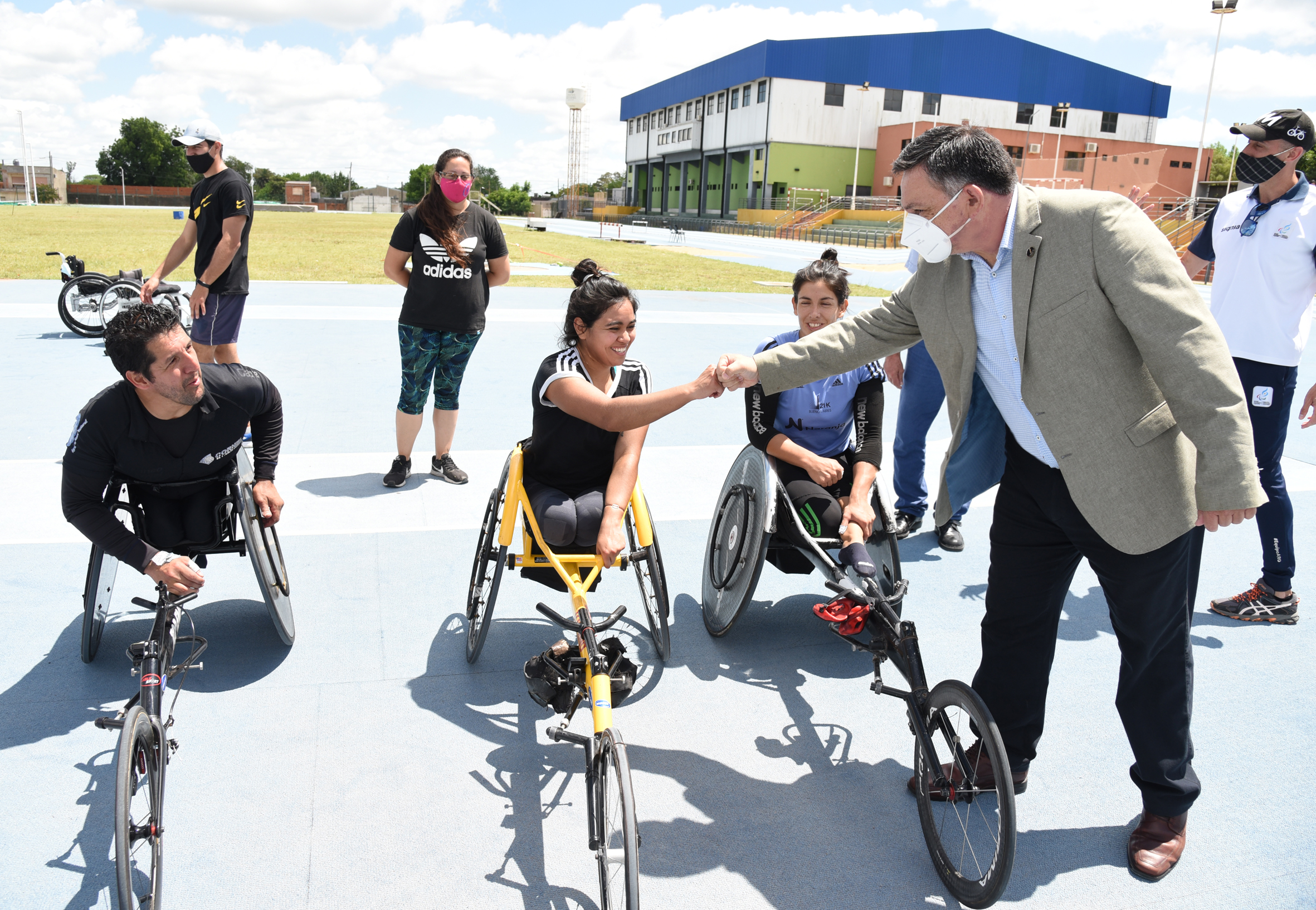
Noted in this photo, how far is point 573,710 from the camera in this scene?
8.76 feet

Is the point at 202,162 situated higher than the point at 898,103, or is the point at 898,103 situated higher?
the point at 898,103

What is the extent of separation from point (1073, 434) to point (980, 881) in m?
1.14

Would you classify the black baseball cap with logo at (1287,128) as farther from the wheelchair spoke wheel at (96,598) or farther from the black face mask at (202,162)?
the black face mask at (202,162)

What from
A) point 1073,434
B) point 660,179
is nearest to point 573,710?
point 1073,434

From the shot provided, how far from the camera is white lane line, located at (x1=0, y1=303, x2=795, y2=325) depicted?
446 inches

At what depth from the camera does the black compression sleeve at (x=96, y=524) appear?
270 centimetres

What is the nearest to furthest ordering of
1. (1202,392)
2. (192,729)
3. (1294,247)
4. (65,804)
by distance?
(1202,392) < (65,804) < (192,729) < (1294,247)

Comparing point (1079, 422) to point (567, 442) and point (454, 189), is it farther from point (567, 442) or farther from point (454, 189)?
point (454, 189)

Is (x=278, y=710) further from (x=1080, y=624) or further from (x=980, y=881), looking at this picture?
(x=1080, y=624)

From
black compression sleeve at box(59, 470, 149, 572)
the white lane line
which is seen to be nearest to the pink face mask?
black compression sleeve at box(59, 470, 149, 572)

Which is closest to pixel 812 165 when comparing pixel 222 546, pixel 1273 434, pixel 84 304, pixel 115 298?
pixel 115 298

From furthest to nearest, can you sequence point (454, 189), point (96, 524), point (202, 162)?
Answer: 1. point (202, 162)
2. point (454, 189)
3. point (96, 524)

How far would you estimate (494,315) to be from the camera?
12258 millimetres

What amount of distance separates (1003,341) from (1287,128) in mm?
2279
